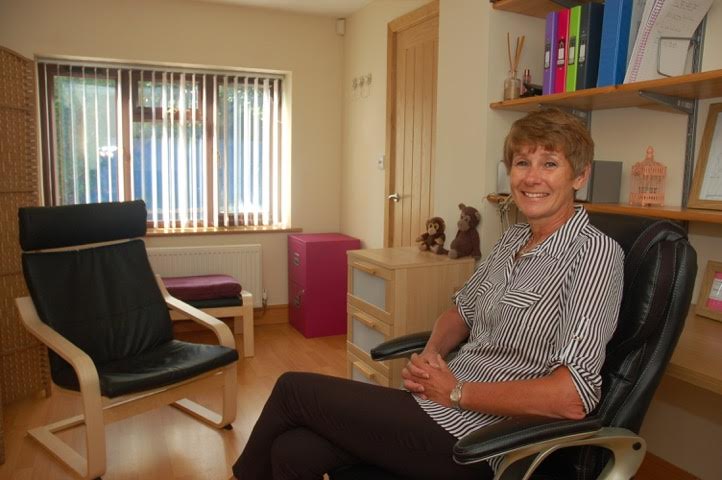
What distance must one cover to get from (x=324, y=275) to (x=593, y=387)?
295 centimetres

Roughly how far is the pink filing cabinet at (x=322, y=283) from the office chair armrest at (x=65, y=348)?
1.92 metres

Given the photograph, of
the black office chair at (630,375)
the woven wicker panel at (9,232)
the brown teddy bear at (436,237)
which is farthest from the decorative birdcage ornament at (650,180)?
the woven wicker panel at (9,232)

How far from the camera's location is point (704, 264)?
1.88 m

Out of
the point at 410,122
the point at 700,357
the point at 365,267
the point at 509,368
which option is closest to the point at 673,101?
the point at 700,357

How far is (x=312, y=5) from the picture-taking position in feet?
13.1

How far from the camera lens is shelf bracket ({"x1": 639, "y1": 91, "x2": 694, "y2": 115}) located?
1757 millimetres

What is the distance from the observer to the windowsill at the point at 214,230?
406cm

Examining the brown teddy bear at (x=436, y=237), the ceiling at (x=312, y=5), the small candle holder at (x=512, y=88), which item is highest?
the ceiling at (x=312, y=5)

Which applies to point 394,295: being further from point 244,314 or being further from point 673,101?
point 244,314

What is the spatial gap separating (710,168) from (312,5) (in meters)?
2.99

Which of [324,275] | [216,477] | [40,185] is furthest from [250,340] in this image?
[40,185]

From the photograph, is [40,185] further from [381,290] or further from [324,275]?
[381,290]

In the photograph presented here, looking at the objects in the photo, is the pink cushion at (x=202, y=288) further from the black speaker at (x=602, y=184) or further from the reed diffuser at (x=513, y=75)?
the black speaker at (x=602, y=184)

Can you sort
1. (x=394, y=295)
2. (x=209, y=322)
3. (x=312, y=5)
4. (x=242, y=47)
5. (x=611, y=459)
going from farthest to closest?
(x=242, y=47) → (x=312, y=5) → (x=209, y=322) → (x=394, y=295) → (x=611, y=459)
